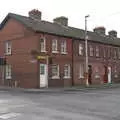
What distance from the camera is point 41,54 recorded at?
1368 inches

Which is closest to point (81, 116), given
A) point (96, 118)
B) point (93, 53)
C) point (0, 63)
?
point (96, 118)

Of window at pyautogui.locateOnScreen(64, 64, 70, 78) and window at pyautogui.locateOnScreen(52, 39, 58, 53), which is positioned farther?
window at pyautogui.locateOnScreen(64, 64, 70, 78)

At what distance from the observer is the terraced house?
3488cm

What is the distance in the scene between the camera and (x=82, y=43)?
135 feet

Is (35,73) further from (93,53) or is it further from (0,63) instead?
(93,53)

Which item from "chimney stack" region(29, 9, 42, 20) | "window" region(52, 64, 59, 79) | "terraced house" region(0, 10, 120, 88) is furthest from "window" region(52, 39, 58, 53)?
"chimney stack" region(29, 9, 42, 20)

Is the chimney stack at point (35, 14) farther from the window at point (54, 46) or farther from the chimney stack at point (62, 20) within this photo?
the window at point (54, 46)

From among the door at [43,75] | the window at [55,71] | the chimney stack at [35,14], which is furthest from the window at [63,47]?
the chimney stack at [35,14]

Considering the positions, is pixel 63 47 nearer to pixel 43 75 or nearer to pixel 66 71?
pixel 66 71

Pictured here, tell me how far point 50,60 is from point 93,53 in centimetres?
929

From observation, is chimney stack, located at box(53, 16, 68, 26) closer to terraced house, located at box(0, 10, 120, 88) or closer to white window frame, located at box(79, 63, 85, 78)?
terraced house, located at box(0, 10, 120, 88)

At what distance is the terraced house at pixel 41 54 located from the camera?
1373 inches

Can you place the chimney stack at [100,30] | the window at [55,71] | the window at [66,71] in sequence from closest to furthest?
the window at [55,71] < the window at [66,71] < the chimney stack at [100,30]

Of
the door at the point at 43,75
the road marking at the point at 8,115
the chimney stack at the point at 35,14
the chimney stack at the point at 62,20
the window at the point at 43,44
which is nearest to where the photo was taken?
the road marking at the point at 8,115
